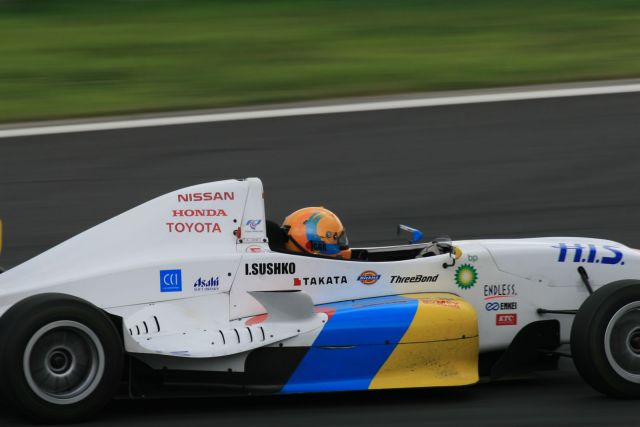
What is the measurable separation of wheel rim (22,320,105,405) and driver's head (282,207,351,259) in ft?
4.71

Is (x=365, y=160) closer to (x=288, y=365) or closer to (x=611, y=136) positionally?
(x=611, y=136)

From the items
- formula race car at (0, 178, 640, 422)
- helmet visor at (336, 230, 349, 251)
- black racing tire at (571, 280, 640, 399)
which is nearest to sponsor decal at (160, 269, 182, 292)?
formula race car at (0, 178, 640, 422)

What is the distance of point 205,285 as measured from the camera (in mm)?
6184

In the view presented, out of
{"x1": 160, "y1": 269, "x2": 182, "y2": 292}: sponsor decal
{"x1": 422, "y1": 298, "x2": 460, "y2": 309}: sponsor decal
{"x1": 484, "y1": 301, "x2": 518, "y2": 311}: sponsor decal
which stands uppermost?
{"x1": 160, "y1": 269, "x2": 182, "y2": 292}: sponsor decal

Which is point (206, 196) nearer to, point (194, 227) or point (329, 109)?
point (194, 227)

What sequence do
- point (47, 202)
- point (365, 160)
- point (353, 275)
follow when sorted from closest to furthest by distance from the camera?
point (353, 275) < point (47, 202) < point (365, 160)

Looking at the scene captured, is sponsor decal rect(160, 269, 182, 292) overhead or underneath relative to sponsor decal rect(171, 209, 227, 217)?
underneath

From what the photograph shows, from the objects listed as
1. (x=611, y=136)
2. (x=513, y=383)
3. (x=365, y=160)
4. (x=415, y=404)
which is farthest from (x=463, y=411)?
(x=611, y=136)

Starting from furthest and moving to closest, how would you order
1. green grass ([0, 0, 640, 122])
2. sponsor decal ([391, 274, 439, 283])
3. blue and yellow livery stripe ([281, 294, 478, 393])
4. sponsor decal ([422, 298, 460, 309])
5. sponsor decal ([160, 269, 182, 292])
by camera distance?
green grass ([0, 0, 640, 122]) → sponsor decal ([391, 274, 439, 283]) → sponsor decal ([422, 298, 460, 309]) → sponsor decal ([160, 269, 182, 292]) → blue and yellow livery stripe ([281, 294, 478, 393])

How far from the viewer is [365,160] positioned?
37.3 ft

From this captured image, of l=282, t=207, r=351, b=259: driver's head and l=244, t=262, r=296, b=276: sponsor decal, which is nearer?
l=244, t=262, r=296, b=276: sponsor decal

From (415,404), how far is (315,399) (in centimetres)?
55

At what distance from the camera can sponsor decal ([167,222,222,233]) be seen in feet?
20.8

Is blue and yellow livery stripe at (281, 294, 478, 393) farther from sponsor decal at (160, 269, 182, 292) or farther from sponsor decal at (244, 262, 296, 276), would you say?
sponsor decal at (160, 269, 182, 292)
